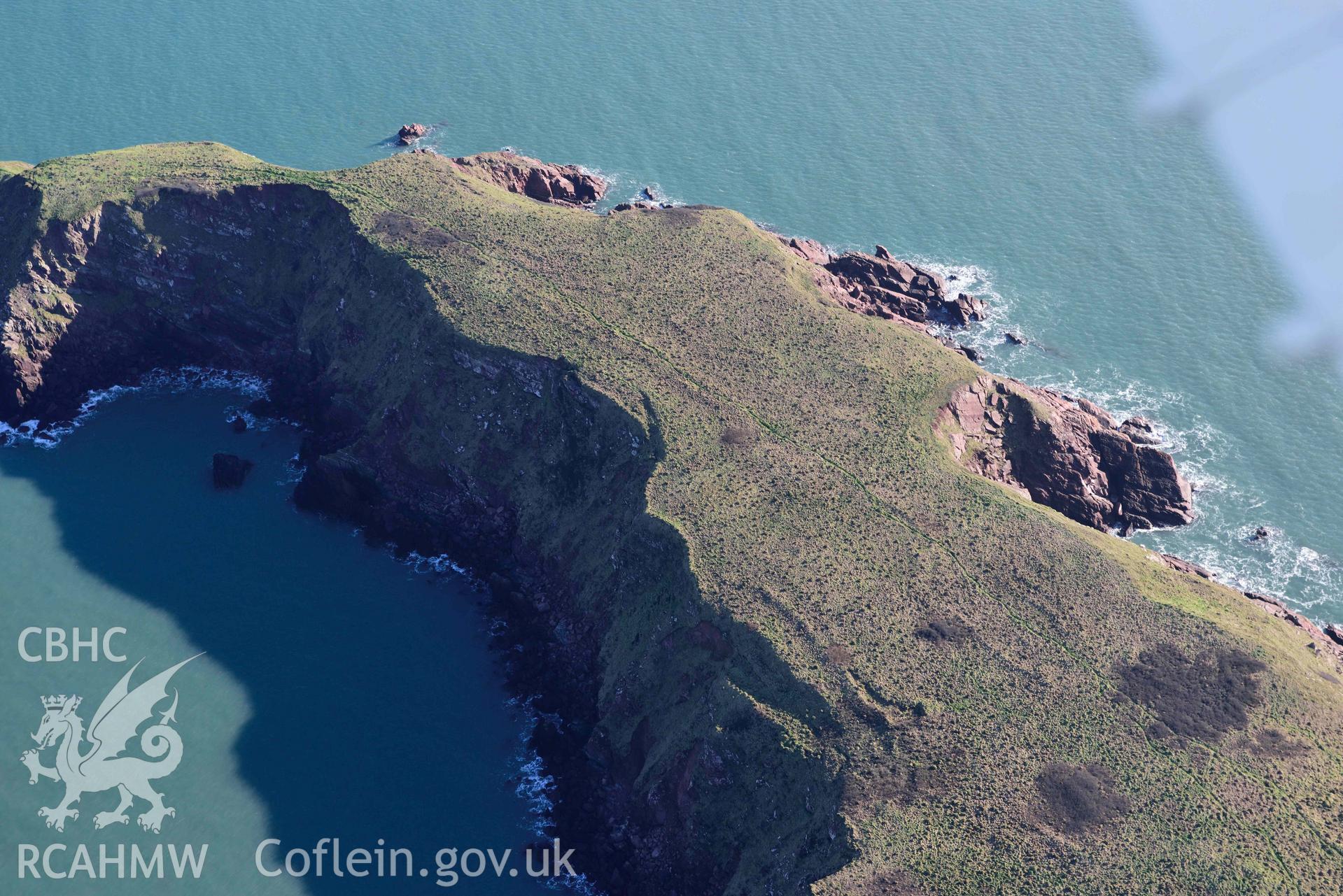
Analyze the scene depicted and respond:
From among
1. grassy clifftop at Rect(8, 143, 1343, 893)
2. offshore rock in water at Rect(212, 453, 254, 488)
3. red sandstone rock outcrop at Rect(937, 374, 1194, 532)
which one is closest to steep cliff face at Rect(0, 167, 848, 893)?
grassy clifftop at Rect(8, 143, 1343, 893)

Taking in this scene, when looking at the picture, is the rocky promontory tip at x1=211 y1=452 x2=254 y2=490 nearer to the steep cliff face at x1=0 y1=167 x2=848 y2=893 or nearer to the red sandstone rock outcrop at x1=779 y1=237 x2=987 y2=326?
the steep cliff face at x1=0 y1=167 x2=848 y2=893

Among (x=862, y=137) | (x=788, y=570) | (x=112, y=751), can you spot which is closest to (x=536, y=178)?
(x=862, y=137)

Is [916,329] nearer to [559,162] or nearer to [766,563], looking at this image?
[766,563]

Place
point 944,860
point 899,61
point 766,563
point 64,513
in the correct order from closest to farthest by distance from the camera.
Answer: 1. point 944,860
2. point 766,563
3. point 64,513
4. point 899,61

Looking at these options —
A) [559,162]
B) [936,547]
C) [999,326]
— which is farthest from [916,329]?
[559,162]

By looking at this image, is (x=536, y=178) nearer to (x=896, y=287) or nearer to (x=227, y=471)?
(x=896, y=287)

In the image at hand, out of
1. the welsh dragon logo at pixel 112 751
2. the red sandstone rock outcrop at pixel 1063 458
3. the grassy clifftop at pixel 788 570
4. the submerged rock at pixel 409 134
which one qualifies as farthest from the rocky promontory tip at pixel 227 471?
the red sandstone rock outcrop at pixel 1063 458

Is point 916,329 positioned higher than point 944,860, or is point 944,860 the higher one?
point 916,329

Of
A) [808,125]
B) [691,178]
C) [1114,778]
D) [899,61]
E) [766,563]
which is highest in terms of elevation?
[899,61]
